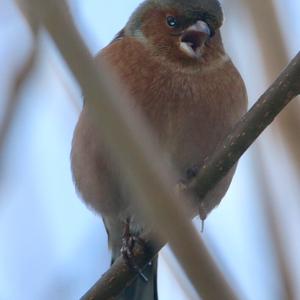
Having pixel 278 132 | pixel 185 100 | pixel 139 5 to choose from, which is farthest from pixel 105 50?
pixel 278 132

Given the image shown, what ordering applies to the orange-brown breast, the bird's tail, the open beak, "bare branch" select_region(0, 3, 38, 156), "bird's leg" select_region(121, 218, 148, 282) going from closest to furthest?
"bare branch" select_region(0, 3, 38, 156)
"bird's leg" select_region(121, 218, 148, 282)
the orange-brown breast
the open beak
the bird's tail

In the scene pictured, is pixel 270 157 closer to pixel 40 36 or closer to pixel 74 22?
pixel 40 36

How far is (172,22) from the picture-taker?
348 centimetres

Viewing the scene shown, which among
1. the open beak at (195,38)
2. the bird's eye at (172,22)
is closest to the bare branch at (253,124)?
the open beak at (195,38)

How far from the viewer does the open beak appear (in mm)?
3365

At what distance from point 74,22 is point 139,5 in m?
2.60

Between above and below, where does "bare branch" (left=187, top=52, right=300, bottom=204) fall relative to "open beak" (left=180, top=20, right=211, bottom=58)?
below

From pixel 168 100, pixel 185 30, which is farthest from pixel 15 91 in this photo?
pixel 185 30

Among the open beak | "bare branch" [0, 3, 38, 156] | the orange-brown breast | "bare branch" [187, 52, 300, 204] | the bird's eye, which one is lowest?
Result: "bare branch" [187, 52, 300, 204]

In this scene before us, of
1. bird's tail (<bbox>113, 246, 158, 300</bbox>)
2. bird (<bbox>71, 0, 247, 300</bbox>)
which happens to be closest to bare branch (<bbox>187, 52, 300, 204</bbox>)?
bird (<bbox>71, 0, 247, 300</bbox>)

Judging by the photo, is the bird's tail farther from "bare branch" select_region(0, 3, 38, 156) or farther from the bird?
"bare branch" select_region(0, 3, 38, 156)

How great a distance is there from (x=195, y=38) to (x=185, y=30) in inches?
2.8

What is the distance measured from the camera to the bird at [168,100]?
320 cm

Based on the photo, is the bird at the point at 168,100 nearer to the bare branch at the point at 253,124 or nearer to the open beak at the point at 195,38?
the open beak at the point at 195,38
